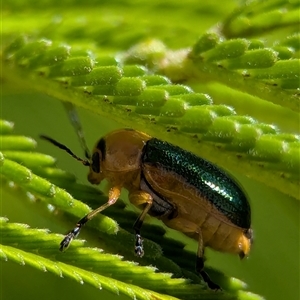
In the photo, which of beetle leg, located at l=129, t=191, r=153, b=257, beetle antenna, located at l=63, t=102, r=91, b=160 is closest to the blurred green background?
beetle antenna, located at l=63, t=102, r=91, b=160

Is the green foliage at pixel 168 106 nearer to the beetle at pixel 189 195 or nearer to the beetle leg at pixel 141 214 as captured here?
the beetle leg at pixel 141 214

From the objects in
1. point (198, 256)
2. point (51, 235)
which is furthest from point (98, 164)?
point (51, 235)

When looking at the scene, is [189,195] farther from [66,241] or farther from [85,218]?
[66,241]

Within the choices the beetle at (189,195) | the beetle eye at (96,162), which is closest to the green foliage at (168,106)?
the beetle at (189,195)

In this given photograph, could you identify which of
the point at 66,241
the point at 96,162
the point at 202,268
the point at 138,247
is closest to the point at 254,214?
the point at 96,162

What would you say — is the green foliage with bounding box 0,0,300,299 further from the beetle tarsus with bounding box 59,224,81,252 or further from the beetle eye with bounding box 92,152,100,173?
the beetle eye with bounding box 92,152,100,173
